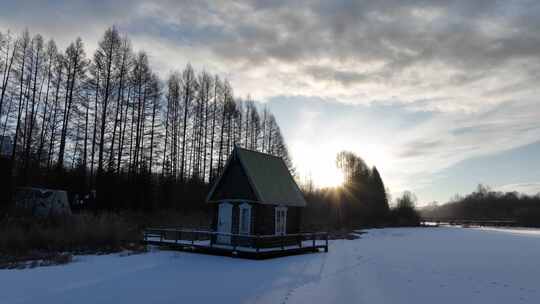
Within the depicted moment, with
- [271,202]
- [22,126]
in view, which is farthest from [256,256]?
[22,126]

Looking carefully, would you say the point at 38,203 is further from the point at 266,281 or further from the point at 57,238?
the point at 266,281

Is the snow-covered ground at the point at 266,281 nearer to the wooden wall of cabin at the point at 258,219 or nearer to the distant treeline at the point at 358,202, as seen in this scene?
the wooden wall of cabin at the point at 258,219

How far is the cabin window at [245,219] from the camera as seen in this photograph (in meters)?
21.3

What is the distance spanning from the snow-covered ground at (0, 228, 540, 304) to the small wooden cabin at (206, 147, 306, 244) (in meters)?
3.10

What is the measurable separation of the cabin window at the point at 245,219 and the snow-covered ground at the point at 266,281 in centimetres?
279

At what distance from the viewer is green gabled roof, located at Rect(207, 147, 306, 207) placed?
2173 centimetres

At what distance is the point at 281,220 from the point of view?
23.2 m

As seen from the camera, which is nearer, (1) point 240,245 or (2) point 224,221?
(1) point 240,245

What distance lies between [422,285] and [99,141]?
30.5 m

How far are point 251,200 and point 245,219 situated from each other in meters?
1.28

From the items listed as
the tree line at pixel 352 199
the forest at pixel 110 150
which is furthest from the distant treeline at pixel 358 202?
the forest at pixel 110 150

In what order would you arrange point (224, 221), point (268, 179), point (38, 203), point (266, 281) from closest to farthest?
1. point (266, 281)
2. point (224, 221)
3. point (268, 179)
4. point (38, 203)

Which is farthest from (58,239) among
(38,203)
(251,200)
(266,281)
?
(266,281)

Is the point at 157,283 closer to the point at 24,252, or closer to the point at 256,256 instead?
the point at 256,256
